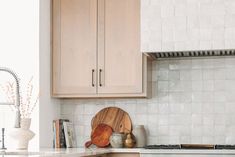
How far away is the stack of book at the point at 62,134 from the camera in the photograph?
4.74 m

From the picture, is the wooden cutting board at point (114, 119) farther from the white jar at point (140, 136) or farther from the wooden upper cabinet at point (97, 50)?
the wooden upper cabinet at point (97, 50)

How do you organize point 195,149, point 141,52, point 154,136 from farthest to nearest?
point 154,136 → point 141,52 → point 195,149

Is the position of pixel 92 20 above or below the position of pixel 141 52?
above

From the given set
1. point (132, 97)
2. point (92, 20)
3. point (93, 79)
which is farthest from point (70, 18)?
point (132, 97)

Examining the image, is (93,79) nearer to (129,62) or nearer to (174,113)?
(129,62)

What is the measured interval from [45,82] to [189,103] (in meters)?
1.24

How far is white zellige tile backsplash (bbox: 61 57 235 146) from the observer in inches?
183

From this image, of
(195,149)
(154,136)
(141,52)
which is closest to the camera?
(195,149)

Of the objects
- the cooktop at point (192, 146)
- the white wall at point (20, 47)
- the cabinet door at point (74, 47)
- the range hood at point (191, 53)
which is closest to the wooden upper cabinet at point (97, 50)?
the cabinet door at point (74, 47)

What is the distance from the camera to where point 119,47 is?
4.61 metres

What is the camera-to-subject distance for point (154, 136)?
4.77 meters

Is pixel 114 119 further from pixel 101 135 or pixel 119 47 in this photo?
pixel 119 47

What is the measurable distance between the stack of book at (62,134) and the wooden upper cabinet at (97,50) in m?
0.26

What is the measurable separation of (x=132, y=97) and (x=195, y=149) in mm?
877
